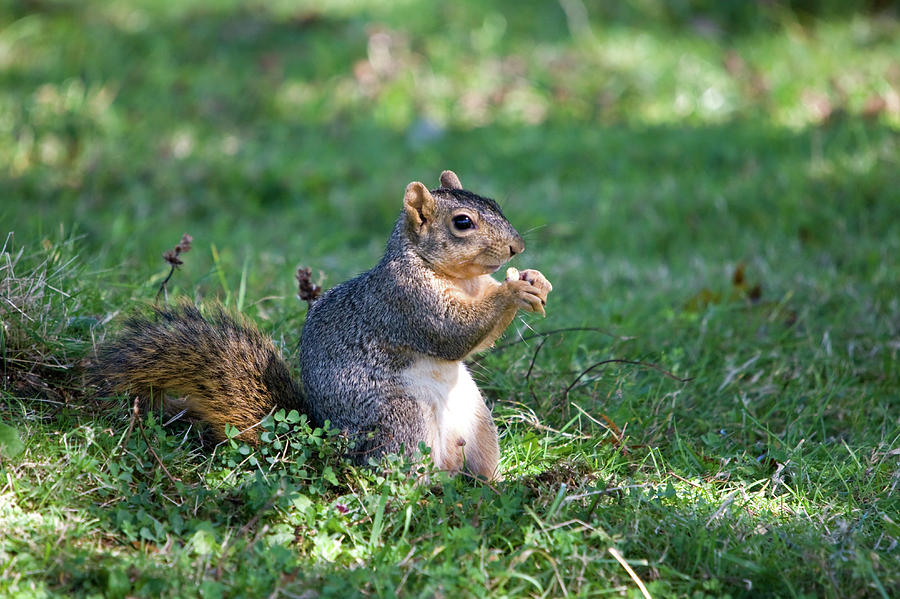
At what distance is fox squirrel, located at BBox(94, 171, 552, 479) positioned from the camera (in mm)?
2463

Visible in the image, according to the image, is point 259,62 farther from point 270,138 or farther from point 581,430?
point 581,430

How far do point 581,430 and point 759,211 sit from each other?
271cm

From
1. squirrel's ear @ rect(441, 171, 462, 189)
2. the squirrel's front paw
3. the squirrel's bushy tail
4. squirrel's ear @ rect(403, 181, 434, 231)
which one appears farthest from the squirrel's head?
the squirrel's bushy tail

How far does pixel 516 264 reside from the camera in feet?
13.9

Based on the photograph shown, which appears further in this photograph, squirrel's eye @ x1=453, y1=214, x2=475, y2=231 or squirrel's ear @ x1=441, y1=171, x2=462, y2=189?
squirrel's ear @ x1=441, y1=171, x2=462, y2=189

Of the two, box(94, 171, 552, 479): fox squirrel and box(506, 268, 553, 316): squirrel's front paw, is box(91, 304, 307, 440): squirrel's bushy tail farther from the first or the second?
box(506, 268, 553, 316): squirrel's front paw

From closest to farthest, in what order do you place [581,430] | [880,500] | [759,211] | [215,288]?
1. [880,500]
2. [581,430]
3. [215,288]
4. [759,211]

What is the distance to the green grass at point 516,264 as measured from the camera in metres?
2.17

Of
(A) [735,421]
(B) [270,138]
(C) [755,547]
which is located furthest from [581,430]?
(B) [270,138]

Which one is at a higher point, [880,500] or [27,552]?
[27,552]

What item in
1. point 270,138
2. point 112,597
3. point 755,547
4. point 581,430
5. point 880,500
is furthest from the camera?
point 270,138

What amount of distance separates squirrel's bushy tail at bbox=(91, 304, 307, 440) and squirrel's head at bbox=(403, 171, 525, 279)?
0.56m

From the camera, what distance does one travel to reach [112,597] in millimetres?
1947

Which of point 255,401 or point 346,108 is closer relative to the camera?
point 255,401
